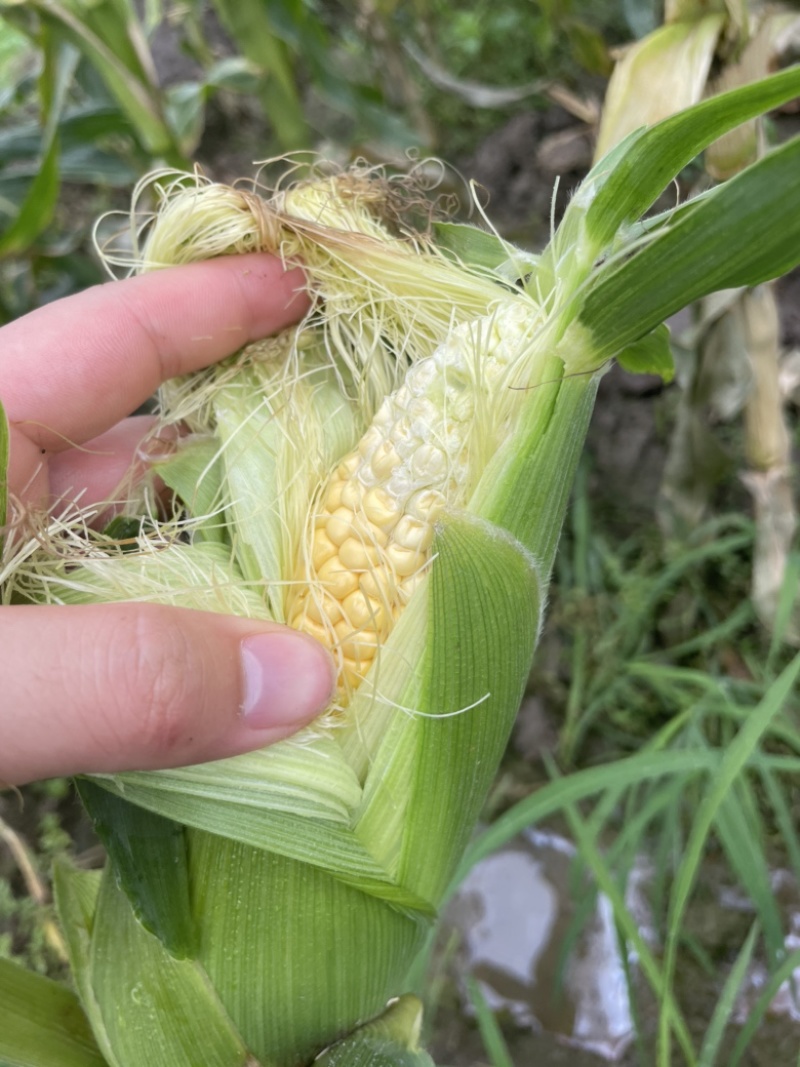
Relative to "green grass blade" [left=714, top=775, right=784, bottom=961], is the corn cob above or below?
above

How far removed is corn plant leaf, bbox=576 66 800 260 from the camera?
0.35 meters

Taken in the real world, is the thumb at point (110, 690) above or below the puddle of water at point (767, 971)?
above

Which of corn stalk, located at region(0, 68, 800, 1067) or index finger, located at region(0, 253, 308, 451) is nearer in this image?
corn stalk, located at region(0, 68, 800, 1067)

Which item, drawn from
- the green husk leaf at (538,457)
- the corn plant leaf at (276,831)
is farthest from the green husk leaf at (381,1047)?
the green husk leaf at (538,457)

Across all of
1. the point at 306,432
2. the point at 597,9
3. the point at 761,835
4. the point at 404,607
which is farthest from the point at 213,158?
the point at 761,835

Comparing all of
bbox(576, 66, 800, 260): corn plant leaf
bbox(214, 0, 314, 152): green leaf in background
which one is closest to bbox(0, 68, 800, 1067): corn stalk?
bbox(576, 66, 800, 260): corn plant leaf

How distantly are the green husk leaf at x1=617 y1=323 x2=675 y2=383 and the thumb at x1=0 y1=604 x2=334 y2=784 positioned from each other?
0.37 meters

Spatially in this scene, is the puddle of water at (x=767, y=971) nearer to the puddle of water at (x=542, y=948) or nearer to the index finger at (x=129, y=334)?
the puddle of water at (x=542, y=948)

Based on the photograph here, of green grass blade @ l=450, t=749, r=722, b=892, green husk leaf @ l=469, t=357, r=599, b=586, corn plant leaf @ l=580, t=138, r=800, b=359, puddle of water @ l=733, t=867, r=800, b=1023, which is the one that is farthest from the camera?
puddle of water @ l=733, t=867, r=800, b=1023

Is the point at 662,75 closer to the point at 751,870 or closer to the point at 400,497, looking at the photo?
→ the point at 400,497

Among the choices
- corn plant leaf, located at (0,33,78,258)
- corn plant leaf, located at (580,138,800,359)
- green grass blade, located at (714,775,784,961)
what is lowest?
green grass blade, located at (714,775,784,961)

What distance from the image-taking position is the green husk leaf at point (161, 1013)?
0.47 meters

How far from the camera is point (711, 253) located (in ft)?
1.17

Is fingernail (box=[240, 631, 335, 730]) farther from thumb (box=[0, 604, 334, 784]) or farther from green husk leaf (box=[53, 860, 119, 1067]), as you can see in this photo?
green husk leaf (box=[53, 860, 119, 1067])
